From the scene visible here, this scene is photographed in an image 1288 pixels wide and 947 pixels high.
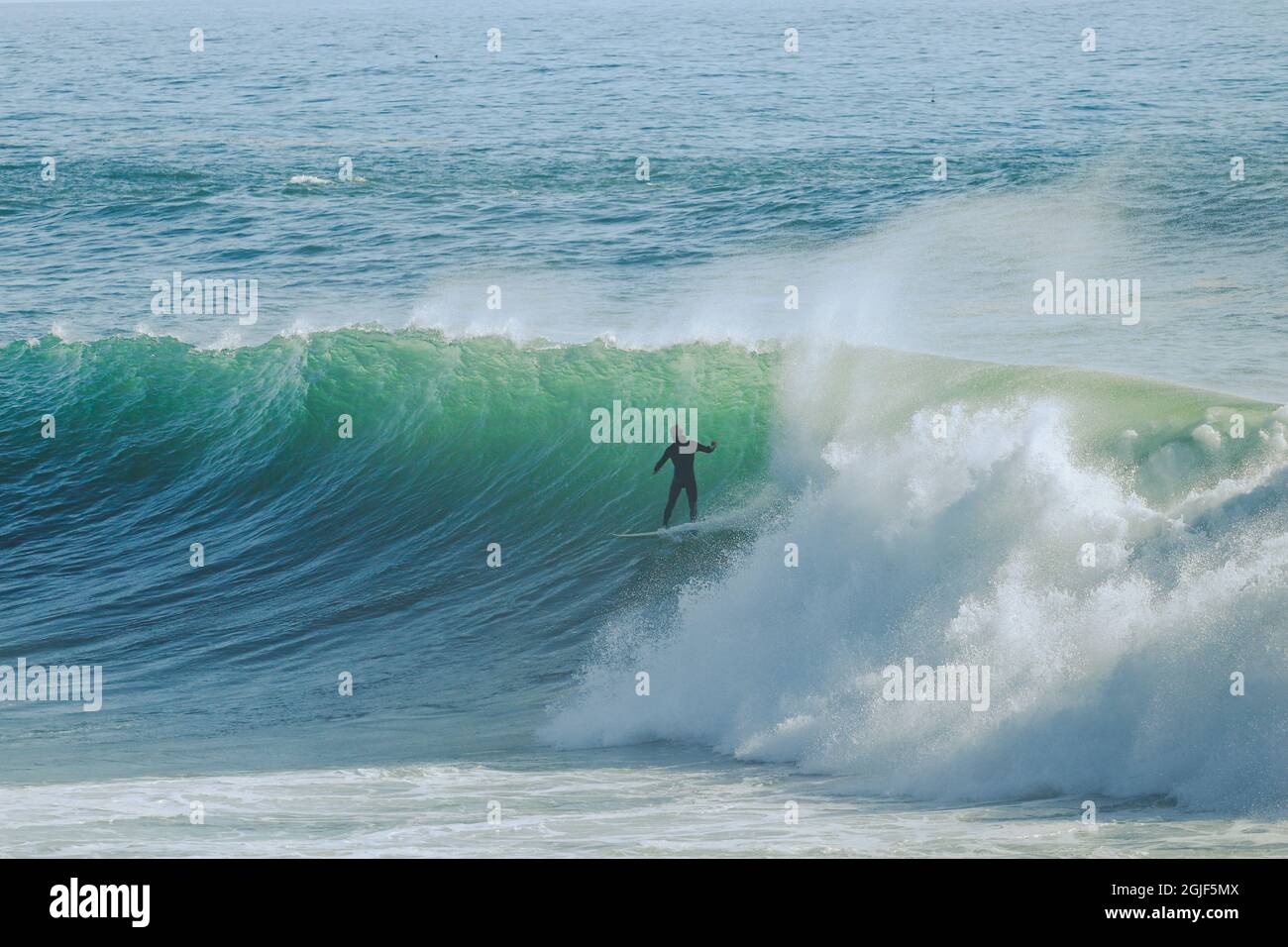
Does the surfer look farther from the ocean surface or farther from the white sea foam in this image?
the white sea foam

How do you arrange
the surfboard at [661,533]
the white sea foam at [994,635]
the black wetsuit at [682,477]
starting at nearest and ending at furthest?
the white sea foam at [994,635]
the black wetsuit at [682,477]
the surfboard at [661,533]

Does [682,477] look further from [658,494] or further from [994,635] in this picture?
[994,635]

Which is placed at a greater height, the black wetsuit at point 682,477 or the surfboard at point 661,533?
the black wetsuit at point 682,477

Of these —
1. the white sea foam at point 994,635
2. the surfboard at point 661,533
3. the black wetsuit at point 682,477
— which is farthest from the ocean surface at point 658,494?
the black wetsuit at point 682,477

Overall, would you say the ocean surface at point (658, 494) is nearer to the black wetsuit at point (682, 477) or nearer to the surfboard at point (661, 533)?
the surfboard at point (661, 533)

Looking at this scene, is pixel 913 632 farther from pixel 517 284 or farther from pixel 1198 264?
pixel 517 284

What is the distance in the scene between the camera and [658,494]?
48.8ft

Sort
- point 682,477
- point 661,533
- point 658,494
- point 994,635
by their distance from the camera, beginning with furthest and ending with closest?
point 658,494 < point 661,533 < point 682,477 < point 994,635

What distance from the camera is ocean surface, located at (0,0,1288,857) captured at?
8.66 metres

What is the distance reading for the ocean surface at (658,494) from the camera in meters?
8.66

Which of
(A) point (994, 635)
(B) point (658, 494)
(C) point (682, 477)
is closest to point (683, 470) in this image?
(C) point (682, 477)

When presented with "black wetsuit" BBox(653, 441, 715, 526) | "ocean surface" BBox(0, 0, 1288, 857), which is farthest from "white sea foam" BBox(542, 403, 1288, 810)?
"black wetsuit" BBox(653, 441, 715, 526)

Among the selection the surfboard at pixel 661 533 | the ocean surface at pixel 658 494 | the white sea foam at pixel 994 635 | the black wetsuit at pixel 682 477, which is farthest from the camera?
the surfboard at pixel 661 533

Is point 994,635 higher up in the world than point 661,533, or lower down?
lower down
